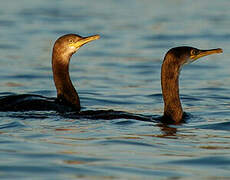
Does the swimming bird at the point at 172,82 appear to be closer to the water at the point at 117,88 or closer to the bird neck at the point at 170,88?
the bird neck at the point at 170,88

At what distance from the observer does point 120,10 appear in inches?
1013

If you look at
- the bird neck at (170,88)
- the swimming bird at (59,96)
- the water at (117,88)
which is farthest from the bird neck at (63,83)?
the bird neck at (170,88)

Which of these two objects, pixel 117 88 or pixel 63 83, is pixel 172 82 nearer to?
pixel 63 83

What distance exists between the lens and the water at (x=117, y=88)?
8039mm

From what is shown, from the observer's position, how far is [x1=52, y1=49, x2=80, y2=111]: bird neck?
1218 centimetres

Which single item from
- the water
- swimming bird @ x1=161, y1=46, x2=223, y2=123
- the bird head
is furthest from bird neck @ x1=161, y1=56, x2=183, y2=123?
the bird head

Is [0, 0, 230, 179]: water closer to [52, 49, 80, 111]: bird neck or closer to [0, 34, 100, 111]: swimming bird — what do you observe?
[0, 34, 100, 111]: swimming bird

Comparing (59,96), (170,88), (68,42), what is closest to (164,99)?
(170,88)

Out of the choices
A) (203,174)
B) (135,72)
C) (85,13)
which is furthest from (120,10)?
(203,174)

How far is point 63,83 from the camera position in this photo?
1248cm

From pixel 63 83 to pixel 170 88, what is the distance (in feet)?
7.92

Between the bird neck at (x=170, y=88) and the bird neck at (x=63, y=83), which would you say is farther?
the bird neck at (x=63, y=83)

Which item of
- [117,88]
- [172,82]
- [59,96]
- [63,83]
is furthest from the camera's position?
[117,88]

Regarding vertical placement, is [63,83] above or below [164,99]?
above
